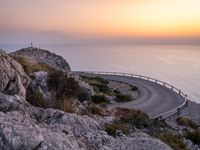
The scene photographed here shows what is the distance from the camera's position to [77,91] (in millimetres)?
25500

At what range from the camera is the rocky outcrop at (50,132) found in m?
9.87

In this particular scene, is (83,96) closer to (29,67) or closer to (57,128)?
(29,67)

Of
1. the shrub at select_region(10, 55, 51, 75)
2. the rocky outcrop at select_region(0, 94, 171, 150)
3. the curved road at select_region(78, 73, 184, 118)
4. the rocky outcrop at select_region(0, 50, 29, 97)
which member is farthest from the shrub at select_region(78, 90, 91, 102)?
the rocky outcrop at select_region(0, 94, 171, 150)

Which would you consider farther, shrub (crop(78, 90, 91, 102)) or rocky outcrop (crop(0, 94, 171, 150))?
shrub (crop(78, 90, 91, 102))

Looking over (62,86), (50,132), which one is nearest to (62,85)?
(62,86)

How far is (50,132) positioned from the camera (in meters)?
11.1

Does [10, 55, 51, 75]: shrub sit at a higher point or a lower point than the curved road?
higher

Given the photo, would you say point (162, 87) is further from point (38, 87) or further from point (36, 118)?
point (36, 118)

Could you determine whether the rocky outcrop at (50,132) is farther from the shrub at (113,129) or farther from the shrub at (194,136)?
the shrub at (194,136)

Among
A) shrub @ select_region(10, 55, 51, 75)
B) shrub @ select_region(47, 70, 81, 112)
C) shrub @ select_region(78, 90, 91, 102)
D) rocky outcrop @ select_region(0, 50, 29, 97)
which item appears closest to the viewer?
rocky outcrop @ select_region(0, 50, 29, 97)

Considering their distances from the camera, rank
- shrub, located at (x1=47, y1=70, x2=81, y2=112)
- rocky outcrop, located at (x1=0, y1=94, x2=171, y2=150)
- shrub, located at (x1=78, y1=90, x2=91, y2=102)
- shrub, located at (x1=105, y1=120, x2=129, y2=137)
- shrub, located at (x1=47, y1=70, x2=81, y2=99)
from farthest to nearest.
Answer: shrub, located at (x1=78, y1=90, x2=91, y2=102) → shrub, located at (x1=47, y1=70, x2=81, y2=99) → shrub, located at (x1=47, y1=70, x2=81, y2=112) → shrub, located at (x1=105, y1=120, x2=129, y2=137) → rocky outcrop, located at (x1=0, y1=94, x2=171, y2=150)

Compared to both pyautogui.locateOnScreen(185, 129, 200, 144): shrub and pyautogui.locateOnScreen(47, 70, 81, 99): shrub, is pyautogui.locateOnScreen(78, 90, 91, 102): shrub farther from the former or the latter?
pyautogui.locateOnScreen(185, 129, 200, 144): shrub

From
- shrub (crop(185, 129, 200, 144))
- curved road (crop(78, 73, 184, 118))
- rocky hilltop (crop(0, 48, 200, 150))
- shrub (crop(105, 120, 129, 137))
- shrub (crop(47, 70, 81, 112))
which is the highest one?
rocky hilltop (crop(0, 48, 200, 150))

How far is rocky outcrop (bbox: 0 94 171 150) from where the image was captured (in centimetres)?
987
